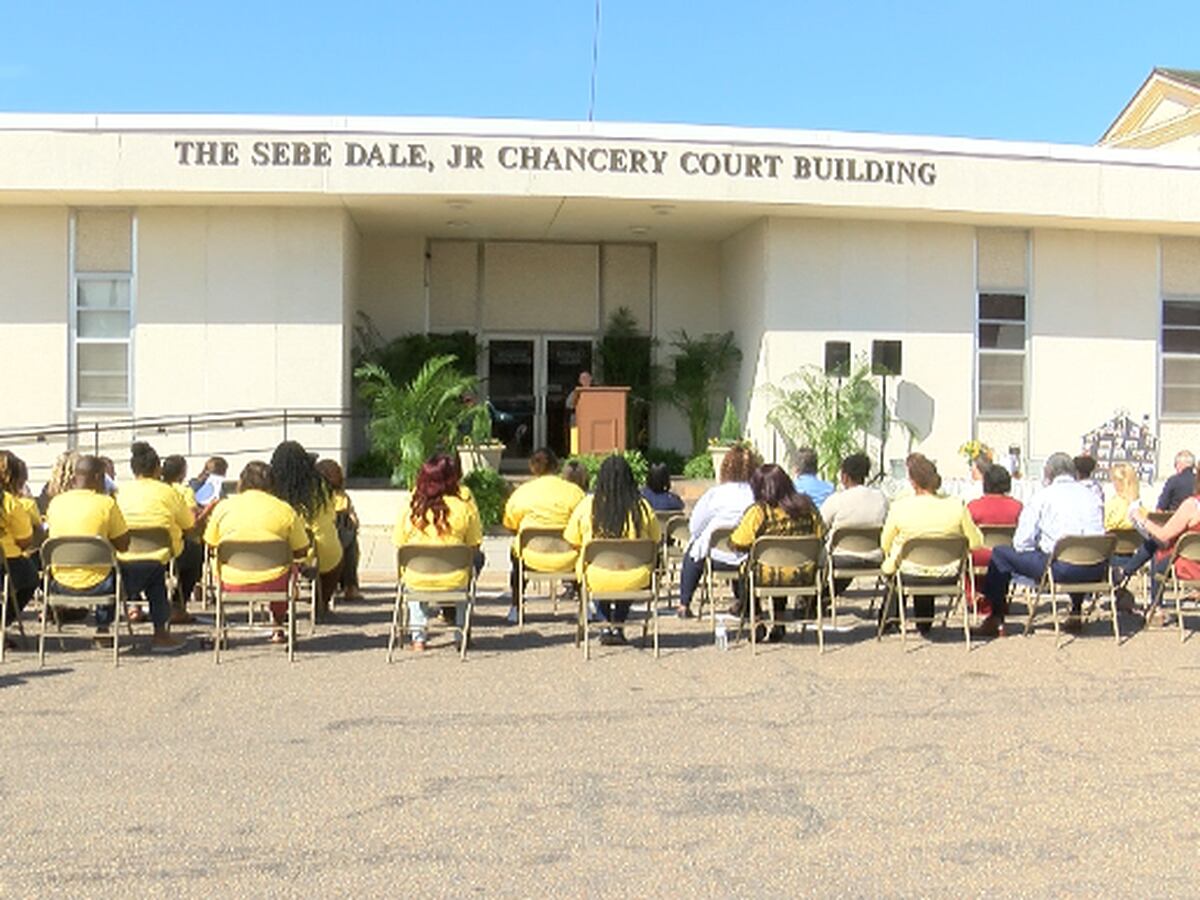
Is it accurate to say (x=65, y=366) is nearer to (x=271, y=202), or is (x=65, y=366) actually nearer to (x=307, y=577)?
(x=271, y=202)

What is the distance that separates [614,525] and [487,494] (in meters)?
7.78

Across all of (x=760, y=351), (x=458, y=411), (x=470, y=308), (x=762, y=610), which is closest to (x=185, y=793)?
(x=762, y=610)

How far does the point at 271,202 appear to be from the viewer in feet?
61.7

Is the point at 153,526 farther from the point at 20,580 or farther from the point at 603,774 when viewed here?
the point at 603,774

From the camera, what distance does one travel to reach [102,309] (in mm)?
19281

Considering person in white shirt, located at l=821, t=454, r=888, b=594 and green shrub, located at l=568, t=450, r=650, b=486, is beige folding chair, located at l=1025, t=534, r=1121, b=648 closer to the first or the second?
person in white shirt, located at l=821, t=454, r=888, b=594

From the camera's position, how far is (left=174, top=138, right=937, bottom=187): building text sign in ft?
59.4

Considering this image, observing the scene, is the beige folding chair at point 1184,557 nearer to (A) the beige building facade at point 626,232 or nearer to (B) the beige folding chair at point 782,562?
(B) the beige folding chair at point 782,562

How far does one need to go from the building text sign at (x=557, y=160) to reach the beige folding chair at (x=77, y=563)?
10091 millimetres

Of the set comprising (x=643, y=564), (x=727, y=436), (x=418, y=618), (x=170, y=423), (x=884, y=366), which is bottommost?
(x=418, y=618)

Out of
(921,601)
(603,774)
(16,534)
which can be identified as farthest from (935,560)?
(16,534)

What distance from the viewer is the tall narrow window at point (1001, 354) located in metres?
20.7

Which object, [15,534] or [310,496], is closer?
[15,534]

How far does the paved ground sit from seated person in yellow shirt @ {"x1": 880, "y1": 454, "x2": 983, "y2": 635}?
634 mm
